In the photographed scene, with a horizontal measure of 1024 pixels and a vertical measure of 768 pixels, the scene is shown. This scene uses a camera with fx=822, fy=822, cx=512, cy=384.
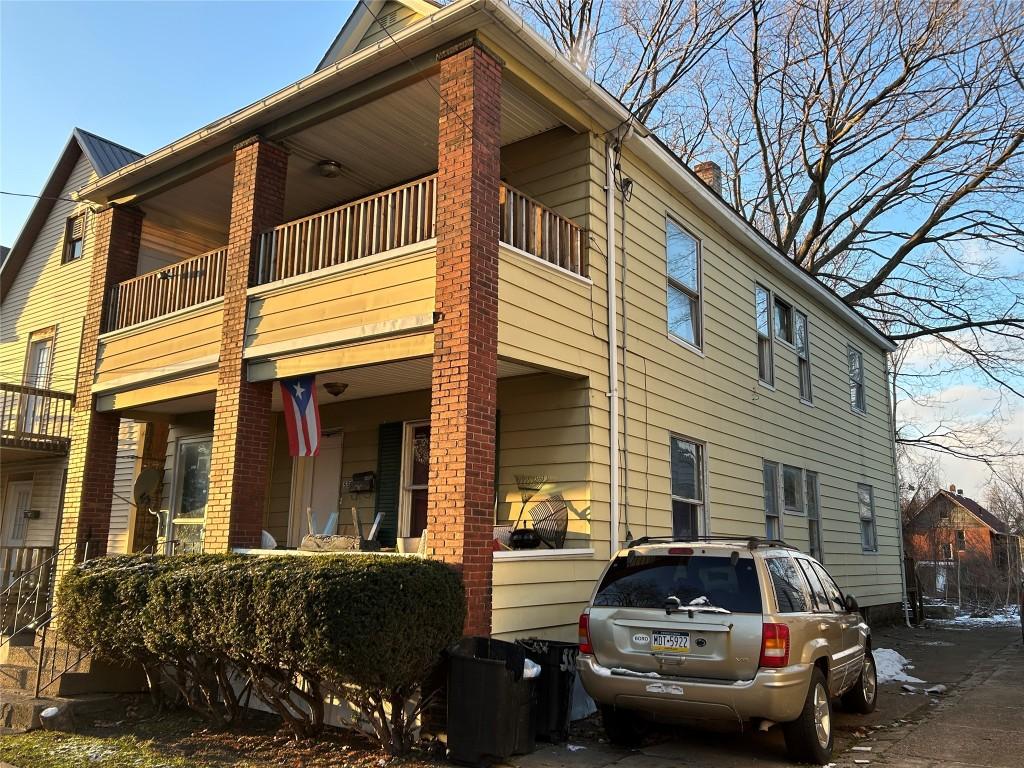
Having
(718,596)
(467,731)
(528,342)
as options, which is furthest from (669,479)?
(467,731)

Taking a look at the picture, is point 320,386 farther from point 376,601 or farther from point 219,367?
point 376,601

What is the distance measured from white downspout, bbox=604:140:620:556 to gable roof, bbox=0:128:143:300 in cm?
1139

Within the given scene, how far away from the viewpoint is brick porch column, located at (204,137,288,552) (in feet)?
30.9

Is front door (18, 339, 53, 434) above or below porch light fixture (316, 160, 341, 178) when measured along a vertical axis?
below

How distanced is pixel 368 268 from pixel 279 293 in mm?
1519

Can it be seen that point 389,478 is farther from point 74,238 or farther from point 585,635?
point 74,238

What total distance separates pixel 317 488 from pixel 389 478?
1.62 m

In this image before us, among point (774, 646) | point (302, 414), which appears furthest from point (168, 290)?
point (774, 646)

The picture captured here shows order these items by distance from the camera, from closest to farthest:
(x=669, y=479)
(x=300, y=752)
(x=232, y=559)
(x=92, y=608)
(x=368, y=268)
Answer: (x=300, y=752), (x=232, y=559), (x=92, y=608), (x=368, y=268), (x=669, y=479)

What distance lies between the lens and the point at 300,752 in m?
6.94

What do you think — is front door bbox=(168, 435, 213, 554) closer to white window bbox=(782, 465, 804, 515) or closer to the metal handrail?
the metal handrail

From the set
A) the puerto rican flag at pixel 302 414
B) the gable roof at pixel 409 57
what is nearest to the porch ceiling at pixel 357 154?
the gable roof at pixel 409 57

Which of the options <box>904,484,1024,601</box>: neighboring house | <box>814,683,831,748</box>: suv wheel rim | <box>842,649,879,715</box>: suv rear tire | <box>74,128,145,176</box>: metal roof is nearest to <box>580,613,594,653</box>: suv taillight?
<box>814,683,831,748</box>: suv wheel rim

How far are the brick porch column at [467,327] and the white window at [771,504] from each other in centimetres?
766
